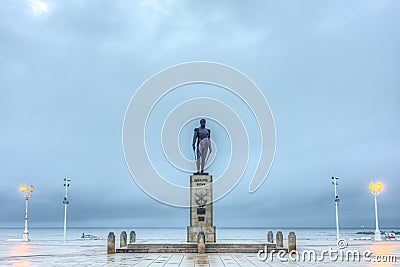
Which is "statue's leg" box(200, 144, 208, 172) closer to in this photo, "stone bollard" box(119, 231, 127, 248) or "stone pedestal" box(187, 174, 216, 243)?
"stone pedestal" box(187, 174, 216, 243)

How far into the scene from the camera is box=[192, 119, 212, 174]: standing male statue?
3142 centimetres

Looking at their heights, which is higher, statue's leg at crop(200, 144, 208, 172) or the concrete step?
statue's leg at crop(200, 144, 208, 172)

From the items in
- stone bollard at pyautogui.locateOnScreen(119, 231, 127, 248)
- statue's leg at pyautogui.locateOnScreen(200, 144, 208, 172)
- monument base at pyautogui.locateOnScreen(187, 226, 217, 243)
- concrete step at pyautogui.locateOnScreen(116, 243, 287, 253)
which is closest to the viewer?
concrete step at pyautogui.locateOnScreen(116, 243, 287, 253)

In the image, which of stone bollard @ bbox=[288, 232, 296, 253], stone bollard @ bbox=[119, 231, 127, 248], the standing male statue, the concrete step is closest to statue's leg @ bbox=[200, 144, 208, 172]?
the standing male statue

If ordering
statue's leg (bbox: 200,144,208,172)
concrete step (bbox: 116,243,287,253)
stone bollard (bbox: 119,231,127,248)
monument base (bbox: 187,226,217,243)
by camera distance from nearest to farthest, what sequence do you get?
concrete step (bbox: 116,243,287,253)
stone bollard (bbox: 119,231,127,248)
monument base (bbox: 187,226,217,243)
statue's leg (bbox: 200,144,208,172)

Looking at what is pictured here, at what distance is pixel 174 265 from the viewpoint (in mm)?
20250

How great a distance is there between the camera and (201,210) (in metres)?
30.3

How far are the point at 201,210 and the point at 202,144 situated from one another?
4147mm

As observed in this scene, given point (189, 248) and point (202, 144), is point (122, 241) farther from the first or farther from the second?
point (202, 144)

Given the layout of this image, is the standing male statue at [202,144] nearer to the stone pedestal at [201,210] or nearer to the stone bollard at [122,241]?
the stone pedestal at [201,210]

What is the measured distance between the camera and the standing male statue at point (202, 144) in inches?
1237

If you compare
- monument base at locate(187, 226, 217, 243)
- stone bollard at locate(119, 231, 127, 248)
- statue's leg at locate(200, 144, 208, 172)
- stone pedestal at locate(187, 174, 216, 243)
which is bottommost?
stone bollard at locate(119, 231, 127, 248)

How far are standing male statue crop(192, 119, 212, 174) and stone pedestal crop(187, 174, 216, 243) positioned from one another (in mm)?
1092

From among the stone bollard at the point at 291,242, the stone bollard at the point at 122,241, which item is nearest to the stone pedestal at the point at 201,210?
the stone bollard at the point at 122,241
